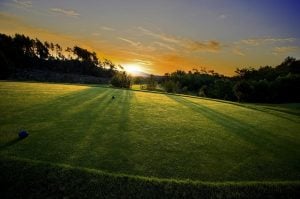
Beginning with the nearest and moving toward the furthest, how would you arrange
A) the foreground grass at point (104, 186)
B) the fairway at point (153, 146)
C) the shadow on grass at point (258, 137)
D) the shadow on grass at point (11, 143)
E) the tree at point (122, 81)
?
the foreground grass at point (104, 186) → the fairway at point (153, 146) → the shadow on grass at point (11, 143) → the shadow on grass at point (258, 137) → the tree at point (122, 81)

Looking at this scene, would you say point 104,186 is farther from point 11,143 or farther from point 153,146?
point 11,143

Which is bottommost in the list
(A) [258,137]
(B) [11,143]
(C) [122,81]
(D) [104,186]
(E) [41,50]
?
(D) [104,186]

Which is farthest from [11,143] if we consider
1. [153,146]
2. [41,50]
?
[41,50]

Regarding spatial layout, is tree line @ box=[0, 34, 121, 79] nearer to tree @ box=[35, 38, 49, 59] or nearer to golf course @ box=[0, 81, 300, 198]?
tree @ box=[35, 38, 49, 59]

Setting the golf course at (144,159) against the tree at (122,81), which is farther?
the tree at (122,81)

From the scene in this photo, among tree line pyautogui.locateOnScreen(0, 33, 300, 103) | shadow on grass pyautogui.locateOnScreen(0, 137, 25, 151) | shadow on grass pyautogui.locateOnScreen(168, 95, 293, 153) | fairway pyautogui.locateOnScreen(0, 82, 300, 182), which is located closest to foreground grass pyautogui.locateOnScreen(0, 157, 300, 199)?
fairway pyautogui.locateOnScreen(0, 82, 300, 182)

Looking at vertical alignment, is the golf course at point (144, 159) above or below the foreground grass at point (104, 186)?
above

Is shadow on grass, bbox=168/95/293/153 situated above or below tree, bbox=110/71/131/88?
below

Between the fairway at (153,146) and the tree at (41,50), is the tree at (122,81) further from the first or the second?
the tree at (41,50)

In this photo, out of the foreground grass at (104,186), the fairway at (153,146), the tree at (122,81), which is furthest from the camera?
the tree at (122,81)

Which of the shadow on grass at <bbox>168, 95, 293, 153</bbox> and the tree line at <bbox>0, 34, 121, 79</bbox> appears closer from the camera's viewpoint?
the shadow on grass at <bbox>168, 95, 293, 153</bbox>

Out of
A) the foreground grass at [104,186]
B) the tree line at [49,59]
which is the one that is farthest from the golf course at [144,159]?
the tree line at [49,59]

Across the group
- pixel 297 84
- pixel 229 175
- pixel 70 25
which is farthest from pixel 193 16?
pixel 297 84

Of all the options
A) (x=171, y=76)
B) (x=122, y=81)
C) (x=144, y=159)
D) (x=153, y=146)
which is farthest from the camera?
(x=171, y=76)
